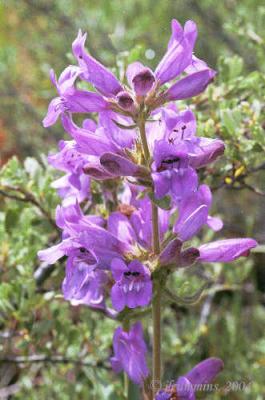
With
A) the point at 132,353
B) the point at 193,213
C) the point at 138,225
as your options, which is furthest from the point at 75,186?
the point at 132,353

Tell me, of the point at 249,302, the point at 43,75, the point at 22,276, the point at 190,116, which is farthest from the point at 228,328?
the point at 43,75

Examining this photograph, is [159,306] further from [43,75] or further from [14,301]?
[43,75]

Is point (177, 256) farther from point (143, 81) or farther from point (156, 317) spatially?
point (143, 81)

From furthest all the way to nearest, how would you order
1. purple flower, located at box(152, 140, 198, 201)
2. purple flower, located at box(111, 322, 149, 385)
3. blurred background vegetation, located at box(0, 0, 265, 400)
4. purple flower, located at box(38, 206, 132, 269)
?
blurred background vegetation, located at box(0, 0, 265, 400) → purple flower, located at box(111, 322, 149, 385) → purple flower, located at box(38, 206, 132, 269) → purple flower, located at box(152, 140, 198, 201)

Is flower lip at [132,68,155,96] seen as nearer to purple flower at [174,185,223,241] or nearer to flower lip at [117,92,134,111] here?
flower lip at [117,92,134,111]

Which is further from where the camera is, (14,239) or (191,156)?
(14,239)

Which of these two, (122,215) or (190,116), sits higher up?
(190,116)

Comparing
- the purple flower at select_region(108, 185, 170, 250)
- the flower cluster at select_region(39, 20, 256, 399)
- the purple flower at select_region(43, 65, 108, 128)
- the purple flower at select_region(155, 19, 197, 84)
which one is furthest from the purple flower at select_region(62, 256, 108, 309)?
the purple flower at select_region(155, 19, 197, 84)

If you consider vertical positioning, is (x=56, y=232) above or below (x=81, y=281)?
above
